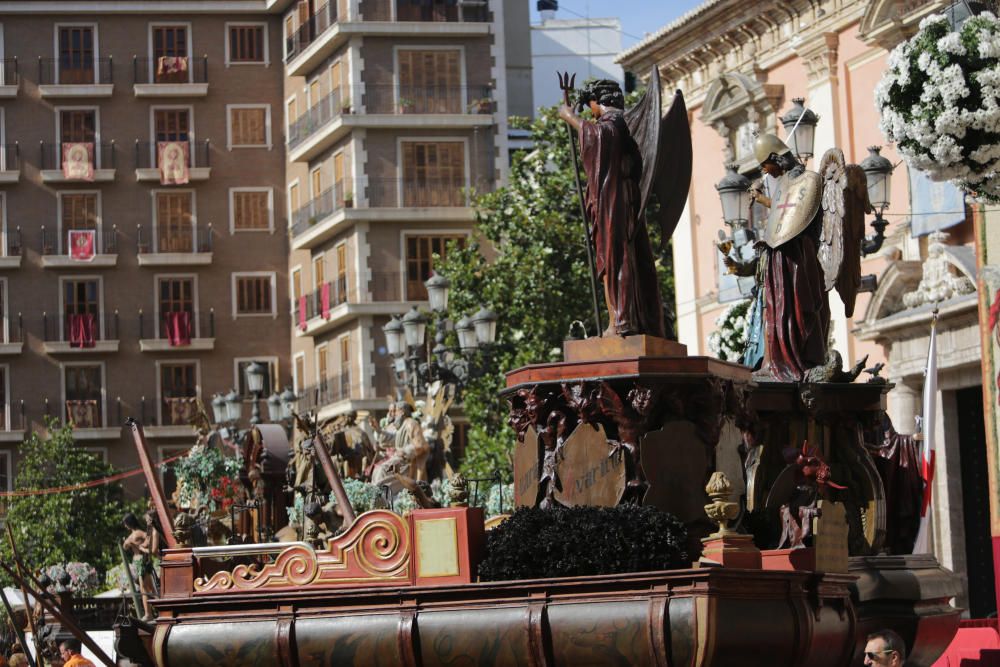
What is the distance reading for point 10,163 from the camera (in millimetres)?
61969

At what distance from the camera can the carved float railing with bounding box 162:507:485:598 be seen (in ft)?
33.5

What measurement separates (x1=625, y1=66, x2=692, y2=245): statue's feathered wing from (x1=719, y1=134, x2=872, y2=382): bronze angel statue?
1.24 meters

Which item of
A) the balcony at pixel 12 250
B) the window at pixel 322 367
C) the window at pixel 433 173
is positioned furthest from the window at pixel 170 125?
the window at pixel 433 173

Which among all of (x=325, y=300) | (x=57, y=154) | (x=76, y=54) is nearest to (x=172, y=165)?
(x=57, y=154)

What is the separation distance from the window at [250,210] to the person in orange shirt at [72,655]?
46.6m

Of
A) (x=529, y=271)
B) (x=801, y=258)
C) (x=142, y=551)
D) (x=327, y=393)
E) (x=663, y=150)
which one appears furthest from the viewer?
(x=327, y=393)

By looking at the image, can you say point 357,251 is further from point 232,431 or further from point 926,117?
point 926,117

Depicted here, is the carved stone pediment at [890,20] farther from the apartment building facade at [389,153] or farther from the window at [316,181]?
the window at [316,181]

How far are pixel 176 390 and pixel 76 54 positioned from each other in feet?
37.8

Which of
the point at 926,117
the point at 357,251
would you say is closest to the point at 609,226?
the point at 926,117

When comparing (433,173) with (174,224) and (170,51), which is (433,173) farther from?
(170,51)

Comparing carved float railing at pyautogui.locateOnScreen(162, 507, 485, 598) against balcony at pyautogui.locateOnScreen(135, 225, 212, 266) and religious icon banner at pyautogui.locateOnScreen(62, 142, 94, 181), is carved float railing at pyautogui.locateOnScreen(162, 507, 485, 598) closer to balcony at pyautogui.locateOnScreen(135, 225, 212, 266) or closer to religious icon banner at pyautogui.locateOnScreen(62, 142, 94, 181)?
balcony at pyautogui.locateOnScreen(135, 225, 212, 266)

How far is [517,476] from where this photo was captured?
37.3ft

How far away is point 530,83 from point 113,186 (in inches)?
547
